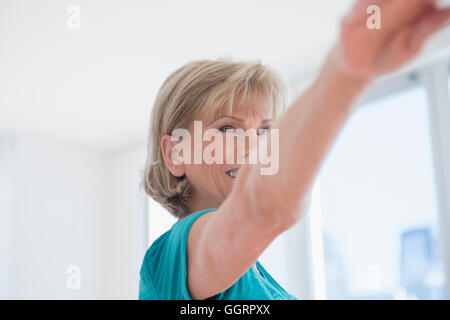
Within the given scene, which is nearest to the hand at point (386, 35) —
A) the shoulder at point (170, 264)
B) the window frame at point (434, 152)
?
the shoulder at point (170, 264)

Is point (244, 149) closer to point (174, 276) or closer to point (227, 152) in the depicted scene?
point (227, 152)

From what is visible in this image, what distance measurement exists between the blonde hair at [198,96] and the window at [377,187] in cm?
189

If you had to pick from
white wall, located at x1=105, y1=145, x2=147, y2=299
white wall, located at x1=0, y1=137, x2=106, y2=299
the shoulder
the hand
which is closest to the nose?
the shoulder

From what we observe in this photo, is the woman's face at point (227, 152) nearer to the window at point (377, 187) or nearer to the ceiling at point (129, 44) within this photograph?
the ceiling at point (129, 44)

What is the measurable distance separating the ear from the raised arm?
0.58 ft

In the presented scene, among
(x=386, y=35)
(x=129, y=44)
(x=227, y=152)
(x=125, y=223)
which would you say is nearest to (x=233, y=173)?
(x=227, y=152)

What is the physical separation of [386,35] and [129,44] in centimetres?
247

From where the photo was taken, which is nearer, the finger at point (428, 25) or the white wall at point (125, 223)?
the finger at point (428, 25)

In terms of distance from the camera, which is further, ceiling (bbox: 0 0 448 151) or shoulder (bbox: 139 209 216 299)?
ceiling (bbox: 0 0 448 151)

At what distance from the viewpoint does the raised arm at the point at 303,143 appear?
0.93 ft

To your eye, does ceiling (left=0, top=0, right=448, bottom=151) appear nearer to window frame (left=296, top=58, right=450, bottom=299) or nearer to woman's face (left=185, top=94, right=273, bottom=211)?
window frame (left=296, top=58, right=450, bottom=299)

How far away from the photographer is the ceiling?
7.57ft

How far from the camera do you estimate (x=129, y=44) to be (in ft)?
8.60

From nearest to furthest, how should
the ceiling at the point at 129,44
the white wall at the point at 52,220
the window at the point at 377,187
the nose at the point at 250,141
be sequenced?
the nose at the point at 250,141, the ceiling at the point at 129,44, the window at the point at 377,187, the white wall at the point at 52,220
